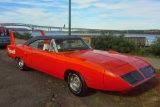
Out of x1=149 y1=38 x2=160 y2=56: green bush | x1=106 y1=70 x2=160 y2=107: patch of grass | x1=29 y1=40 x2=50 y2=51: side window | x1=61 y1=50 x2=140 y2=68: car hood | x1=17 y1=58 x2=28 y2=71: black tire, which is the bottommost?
x1=106 y1=70 x2=160 y2=107: patch of grass

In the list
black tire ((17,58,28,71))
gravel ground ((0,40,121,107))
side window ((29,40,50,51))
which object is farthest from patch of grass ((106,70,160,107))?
black tire ((17,58,28,71))

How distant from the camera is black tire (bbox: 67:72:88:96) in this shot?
514cm

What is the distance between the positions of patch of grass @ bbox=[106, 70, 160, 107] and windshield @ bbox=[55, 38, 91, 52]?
1894 mm

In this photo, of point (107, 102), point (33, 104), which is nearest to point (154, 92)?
point (107, 102)

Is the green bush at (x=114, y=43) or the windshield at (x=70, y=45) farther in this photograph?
the green bush at (x=114, y=43)

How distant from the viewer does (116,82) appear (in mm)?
4645

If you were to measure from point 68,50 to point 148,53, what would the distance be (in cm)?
705

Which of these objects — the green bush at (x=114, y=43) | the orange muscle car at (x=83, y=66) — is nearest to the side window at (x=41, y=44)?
the orange muscle car at (x=83, y=66)

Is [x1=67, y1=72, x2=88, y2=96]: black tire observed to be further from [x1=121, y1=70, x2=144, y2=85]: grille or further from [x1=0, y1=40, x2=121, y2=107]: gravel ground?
[x1=121, y1=70, x2=144, y2=85]: grille

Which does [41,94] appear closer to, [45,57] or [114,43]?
[45,57]

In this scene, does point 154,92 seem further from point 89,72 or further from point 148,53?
point 148,53

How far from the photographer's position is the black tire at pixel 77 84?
5.14 m

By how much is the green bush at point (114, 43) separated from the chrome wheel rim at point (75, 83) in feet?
24.3

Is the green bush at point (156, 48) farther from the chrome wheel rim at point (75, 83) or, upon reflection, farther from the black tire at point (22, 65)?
the chrome wheel rim at point (75, 83)
